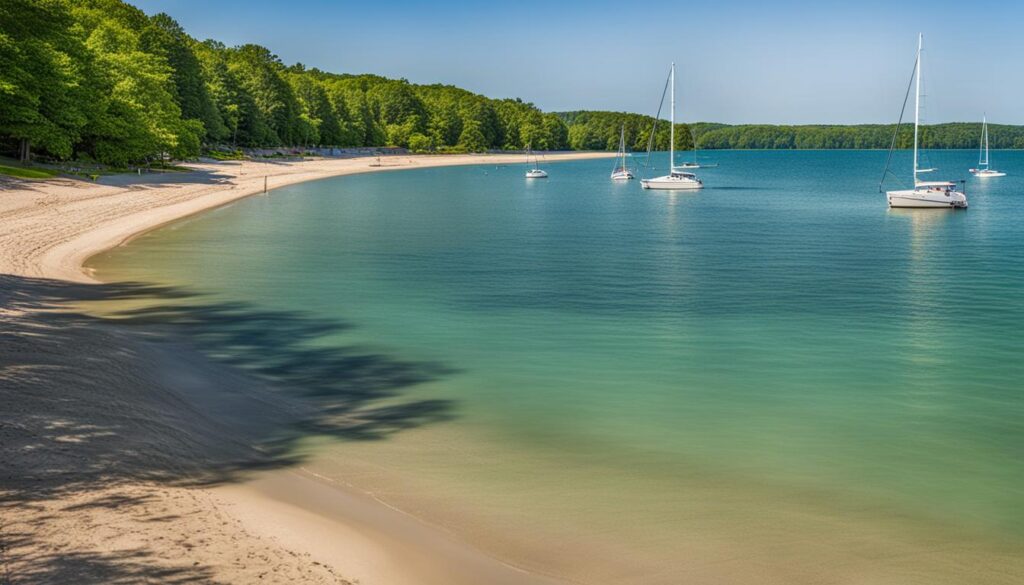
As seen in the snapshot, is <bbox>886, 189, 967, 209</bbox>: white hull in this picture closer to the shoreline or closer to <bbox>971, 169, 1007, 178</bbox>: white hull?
the shoreline

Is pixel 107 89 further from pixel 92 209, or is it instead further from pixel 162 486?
pixel 162 486

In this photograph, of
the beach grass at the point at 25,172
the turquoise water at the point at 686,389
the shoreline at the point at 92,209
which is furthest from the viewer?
the beach grass at the point at 25,172

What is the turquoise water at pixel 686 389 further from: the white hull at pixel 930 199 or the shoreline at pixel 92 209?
the white hull at pixel 930 199

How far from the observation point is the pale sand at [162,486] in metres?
10.4

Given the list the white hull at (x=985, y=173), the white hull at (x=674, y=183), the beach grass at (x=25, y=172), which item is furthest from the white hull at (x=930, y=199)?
the white hull at (x=985, y=173)

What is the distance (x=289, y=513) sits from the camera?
1255cm

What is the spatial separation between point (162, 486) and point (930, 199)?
8015 cm

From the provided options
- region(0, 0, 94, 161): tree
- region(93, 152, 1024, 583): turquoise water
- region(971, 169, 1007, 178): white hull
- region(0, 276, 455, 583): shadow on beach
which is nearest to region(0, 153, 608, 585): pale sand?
region(0, 276, 455, 583): shadow on beach

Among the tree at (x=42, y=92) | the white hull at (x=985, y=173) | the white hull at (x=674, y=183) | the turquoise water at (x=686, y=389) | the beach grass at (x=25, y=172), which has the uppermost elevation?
the tree at (x=42, y=92)

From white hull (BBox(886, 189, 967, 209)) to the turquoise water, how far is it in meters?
26.0

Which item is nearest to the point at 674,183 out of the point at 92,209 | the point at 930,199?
the point at 930,199

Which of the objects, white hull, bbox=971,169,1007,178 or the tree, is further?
white hull, bbox=971,169,1007,178

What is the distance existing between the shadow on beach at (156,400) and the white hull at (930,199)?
219 feet

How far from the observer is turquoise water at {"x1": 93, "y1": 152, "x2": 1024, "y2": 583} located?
517 inches
